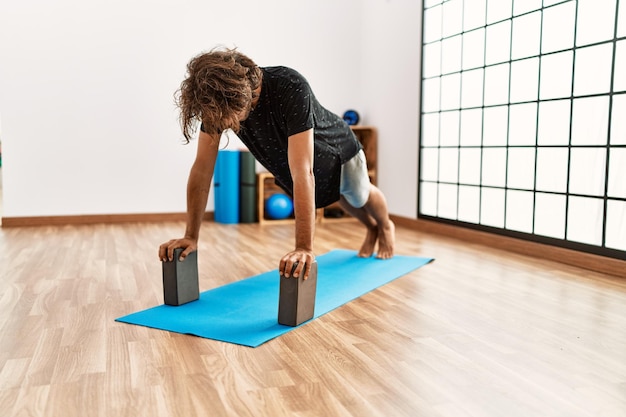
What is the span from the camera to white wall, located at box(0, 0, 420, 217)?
4.30m

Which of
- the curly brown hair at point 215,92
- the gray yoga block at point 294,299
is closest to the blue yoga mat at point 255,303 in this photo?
the gray yoga block at point 294,299

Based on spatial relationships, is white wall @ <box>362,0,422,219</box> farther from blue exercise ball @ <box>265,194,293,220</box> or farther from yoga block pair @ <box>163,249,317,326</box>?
yoga block pair @ <box>163,249,317,326</box>

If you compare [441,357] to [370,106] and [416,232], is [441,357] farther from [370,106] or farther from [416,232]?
[370,106]

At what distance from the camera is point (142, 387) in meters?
1.34

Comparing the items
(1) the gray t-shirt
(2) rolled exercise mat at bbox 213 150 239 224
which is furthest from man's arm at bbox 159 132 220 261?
(2) rolled exercise mat at bbox 213 150 239 224

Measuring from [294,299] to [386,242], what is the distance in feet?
4.17

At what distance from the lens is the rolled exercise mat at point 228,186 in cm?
452

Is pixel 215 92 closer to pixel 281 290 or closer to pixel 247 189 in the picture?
pixel 281 290

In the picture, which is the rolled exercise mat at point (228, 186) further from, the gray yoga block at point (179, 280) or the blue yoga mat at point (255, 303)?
the gray yoga block at point (179, 280)

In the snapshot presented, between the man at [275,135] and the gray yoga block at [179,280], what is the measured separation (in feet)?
0.12

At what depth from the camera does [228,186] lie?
4574 mm

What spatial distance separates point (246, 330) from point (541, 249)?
194 centimetres

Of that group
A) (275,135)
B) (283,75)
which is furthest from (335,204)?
(283,75)

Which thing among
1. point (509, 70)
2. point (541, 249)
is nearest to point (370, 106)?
point (509, 70)
